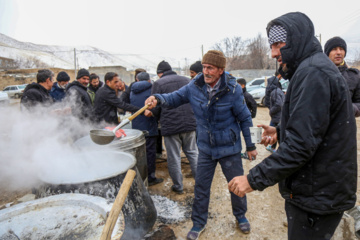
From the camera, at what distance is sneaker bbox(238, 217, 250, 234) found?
2.89 m

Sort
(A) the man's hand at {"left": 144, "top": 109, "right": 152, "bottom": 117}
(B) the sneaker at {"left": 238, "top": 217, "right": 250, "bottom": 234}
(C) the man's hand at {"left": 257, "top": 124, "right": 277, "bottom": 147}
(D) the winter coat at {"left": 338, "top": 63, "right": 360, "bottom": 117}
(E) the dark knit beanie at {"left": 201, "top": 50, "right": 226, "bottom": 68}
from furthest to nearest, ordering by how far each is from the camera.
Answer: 1. (A) the man's hand at {"left": 144, "top": 109, "right": 152, "bottom": 117}
2. (D) the winter coat at {"left": 338, "top": 63, "right": 360, "bottom": 117}
3. (B) the sneaker at {"left": 238, "top": 217, "right": 250, "bottom": 234}
4. (E) the dark knit beanie at {"left": 201, "top": 50, "right": 226, "bottom": 68}
5. (C) the man's hand at {"left": 257, "top": 124, "right": 277, "bottom": 147}

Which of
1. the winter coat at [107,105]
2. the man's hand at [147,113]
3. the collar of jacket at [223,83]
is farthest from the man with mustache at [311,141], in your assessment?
the winter coat at [107,105]

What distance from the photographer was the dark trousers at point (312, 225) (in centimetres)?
143

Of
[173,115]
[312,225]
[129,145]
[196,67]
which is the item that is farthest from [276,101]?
[312,225]

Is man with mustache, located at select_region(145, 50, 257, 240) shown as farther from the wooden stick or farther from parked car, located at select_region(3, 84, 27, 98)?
parked car, located at select_region(3, 84, 27, 98)

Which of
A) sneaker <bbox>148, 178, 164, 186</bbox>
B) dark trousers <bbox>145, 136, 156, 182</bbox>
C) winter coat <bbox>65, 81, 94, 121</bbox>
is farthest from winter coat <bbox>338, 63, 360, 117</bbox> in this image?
winter coat <bbox>65, 81, 94, 121</bbox>

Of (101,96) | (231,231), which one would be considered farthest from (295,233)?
(101,96)

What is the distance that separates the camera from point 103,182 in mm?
2100

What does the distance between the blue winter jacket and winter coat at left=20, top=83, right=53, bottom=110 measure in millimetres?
2979

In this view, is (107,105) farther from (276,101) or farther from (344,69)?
(344,69)

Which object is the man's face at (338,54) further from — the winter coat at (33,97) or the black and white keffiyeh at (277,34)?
the winter coat at (33,97)

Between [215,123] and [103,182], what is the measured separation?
4.45 ft

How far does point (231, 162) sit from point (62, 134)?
355cm

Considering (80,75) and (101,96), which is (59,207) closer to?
(101,96)
